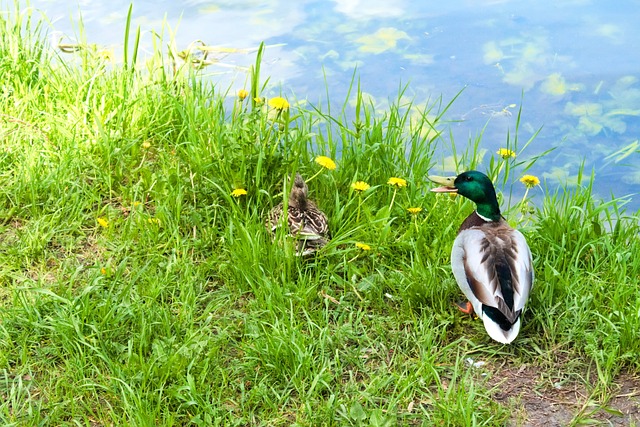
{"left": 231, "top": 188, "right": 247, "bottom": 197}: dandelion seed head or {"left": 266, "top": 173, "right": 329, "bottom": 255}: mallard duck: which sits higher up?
{"left": 231, "top": 188, "right": 247, "bottom": 197}: dandelion seed head

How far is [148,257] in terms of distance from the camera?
12.8 ft

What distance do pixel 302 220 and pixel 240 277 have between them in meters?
0.40

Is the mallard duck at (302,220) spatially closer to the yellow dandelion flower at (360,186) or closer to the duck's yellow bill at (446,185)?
the yellow dandelion flower at (360,186)

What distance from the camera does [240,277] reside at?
146 inches

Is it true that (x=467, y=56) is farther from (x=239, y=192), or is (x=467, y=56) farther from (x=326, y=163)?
(x=239, y=192)

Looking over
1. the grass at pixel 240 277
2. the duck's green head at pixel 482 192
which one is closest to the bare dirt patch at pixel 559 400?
the grass at pixel 240 277

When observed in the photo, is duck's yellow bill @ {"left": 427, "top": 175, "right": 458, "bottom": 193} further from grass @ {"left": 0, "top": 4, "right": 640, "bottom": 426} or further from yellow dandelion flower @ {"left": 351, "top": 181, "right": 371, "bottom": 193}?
yellow dandelion flower @ {"left": 351, "top": 181, "right": 371, "bottom": 193}

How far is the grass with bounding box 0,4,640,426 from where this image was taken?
312 centimetres

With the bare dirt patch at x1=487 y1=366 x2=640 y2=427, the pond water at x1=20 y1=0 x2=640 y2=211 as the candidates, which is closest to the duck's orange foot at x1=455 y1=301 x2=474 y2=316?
the bare dirt patch at x1=487 y1=366 x2=640 y2=427

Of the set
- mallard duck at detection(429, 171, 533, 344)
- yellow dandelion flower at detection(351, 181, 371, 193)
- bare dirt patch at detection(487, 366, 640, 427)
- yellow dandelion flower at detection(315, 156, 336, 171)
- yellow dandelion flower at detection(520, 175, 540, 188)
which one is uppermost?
yellow dandelion flower at detection(315, 156, 336, 171)

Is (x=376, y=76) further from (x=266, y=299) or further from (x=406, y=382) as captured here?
(x=406, y=382)

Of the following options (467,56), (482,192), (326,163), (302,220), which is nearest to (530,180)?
(482,192)

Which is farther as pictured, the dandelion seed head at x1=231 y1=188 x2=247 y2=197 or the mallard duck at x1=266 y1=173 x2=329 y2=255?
the dandelion seed head at x1=231 y1=188 x2=247 y2=197

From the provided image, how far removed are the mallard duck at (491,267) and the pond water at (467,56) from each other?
1.42 metres
